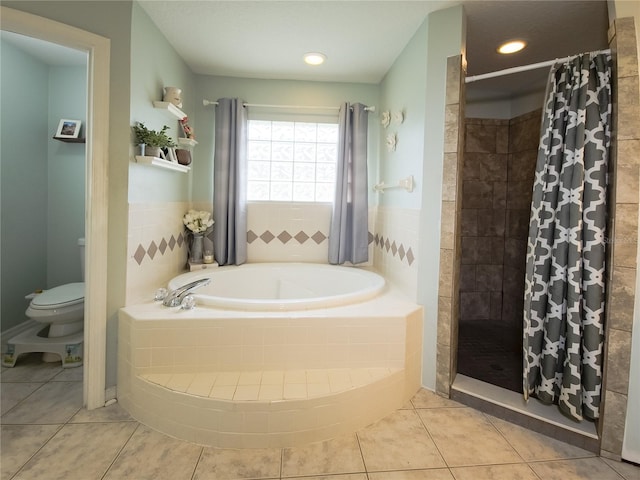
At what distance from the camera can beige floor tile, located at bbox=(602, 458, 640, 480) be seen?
1432 mm

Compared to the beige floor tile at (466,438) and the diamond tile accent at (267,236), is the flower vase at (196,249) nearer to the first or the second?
the diamond tile accent at (267,236)

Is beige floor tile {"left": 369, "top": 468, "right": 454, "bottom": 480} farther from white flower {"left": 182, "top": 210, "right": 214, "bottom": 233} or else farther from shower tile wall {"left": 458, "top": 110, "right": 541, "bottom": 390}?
white flower {"left": 182, "top": 210, "right": 214, "bottom": 233}

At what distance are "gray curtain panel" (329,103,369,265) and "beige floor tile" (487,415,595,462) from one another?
63.7 inches

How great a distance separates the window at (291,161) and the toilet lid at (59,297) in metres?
1.49

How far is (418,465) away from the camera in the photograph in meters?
1.48

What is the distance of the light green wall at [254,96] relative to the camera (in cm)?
297

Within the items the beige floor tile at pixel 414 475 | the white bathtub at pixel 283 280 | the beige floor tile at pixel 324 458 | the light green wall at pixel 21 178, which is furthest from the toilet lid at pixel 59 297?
the beige floor tile at pixel 414 475

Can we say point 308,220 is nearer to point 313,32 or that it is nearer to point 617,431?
point 313,32

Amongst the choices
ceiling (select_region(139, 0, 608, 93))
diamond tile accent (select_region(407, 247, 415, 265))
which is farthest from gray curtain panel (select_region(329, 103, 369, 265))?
diamond tile accent (select_region(407, 247, 415, 265))

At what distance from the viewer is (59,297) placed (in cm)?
236

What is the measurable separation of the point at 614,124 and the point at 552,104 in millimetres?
296

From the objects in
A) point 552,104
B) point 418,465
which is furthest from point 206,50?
point 418,465

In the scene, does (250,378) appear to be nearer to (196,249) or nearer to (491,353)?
(196,249)

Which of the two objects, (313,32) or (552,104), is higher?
(313,32)
